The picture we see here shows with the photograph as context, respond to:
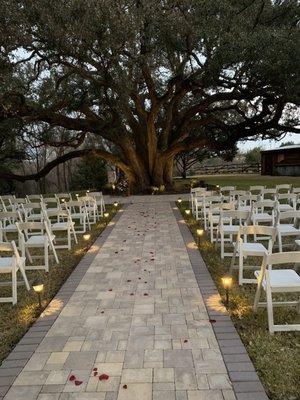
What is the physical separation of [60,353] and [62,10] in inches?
381

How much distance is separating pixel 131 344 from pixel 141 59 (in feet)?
36.1

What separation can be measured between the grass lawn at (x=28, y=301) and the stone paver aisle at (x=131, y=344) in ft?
1.21

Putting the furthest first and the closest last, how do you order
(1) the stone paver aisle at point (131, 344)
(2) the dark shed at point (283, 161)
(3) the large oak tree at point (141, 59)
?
(2) the dark shed at point (283, 161) → (3) the large oak tree at point (141, 59) → (1) the stone paver aisle at point (131, 344)

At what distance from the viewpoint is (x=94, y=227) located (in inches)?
430

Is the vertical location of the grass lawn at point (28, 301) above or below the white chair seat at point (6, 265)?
below

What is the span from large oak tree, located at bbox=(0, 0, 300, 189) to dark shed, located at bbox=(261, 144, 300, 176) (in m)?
10.8

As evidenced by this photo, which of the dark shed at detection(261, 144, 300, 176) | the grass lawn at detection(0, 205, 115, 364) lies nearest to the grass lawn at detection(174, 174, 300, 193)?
the dark shed at detection(261, 144, 300, 176)

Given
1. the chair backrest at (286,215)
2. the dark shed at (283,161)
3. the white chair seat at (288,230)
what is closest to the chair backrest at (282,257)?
the chair backrest at (286,215)

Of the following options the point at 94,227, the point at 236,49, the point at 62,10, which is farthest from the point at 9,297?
the point at 236,49

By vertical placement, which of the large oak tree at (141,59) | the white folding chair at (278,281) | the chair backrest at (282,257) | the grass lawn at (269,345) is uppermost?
the large oak tree at (141,59)

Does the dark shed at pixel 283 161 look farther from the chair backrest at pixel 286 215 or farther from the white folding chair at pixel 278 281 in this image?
the white folding chair at pixel 278 281

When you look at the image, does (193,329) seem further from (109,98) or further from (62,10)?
(109,98)

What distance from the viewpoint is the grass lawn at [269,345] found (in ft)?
11.2

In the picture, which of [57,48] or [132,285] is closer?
[132,285]
